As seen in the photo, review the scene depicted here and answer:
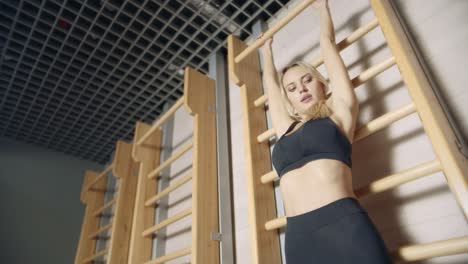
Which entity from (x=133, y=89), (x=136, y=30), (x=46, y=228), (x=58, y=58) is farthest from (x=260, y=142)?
(x=46, y=228)

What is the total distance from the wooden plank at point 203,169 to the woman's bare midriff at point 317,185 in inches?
21.4

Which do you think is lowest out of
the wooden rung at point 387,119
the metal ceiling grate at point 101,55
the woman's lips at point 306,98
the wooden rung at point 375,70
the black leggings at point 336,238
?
the black leggings at point 336,238

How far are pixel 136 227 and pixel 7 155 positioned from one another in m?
1.68

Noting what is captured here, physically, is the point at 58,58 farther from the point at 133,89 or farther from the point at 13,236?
the point at 13,236

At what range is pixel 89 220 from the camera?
2463mm

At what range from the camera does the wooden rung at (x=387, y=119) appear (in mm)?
805

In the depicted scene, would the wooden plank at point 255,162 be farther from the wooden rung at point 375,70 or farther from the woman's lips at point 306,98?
the wooden rung at point 375,70

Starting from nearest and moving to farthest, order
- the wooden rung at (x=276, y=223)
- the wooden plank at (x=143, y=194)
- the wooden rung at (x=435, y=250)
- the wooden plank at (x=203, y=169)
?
1. the wooden rung at (x=435, y=250)
2. the wooden rung at (x=276, y=223)
3. the wooden plank at (x=203, y=169)
4. the wooden plank at (x=143, y=194)

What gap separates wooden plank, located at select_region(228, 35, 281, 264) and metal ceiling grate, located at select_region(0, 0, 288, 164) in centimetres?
36

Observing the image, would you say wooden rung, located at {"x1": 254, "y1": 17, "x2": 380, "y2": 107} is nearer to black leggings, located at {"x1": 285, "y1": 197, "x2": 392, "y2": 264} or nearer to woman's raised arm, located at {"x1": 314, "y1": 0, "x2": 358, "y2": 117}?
woman's raised arm, located at {"x1": 314, "y1": 0, "x2": 358, "y2": 117}

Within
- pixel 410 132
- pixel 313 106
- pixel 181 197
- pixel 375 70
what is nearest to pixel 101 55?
pixel 181 197

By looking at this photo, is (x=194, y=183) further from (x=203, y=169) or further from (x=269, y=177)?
(x=269, y=177)

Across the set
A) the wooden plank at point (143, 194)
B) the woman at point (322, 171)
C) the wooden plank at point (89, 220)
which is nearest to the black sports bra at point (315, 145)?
the woman at point (322, 171)

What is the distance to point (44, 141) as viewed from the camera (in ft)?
8.98
